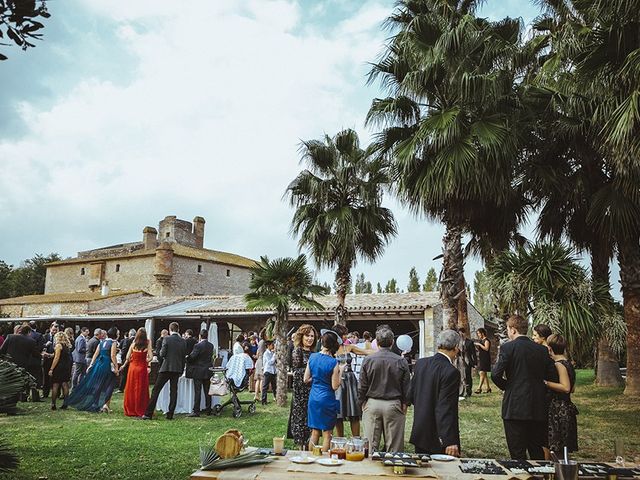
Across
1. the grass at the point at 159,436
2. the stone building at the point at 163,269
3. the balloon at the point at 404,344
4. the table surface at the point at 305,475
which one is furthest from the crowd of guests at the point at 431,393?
the stone building at the point at 163,269

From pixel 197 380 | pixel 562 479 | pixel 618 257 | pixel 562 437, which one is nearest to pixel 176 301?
pixel 197 380

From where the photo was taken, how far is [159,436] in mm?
7859

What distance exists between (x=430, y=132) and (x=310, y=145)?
4.51 m

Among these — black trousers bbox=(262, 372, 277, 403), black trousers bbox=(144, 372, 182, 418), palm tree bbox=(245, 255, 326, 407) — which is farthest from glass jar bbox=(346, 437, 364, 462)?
black trousers bbox=(262, 372, 277, 403)

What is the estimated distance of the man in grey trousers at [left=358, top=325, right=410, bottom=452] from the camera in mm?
4984

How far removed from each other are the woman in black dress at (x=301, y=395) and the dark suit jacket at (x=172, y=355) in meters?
3.95

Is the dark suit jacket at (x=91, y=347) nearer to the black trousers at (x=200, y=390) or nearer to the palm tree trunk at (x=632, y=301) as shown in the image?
the black trousers at (x=200, y=390)

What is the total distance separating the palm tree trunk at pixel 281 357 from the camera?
12.0 m

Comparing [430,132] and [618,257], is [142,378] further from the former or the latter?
[618,257]

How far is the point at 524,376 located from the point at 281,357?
25.3 feet

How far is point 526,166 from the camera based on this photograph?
42.3 ft

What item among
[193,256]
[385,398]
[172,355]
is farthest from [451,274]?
[193,256]

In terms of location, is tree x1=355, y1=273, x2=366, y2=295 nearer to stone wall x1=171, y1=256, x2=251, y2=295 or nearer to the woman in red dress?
stone wall x1=171, y1=256, x2=251, y2=295

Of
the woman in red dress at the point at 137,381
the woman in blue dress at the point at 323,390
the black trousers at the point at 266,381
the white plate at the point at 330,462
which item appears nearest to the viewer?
the white plate at the point at 330,462
